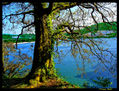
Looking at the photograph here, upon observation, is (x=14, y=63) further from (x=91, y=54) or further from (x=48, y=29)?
(x=91, y=54)

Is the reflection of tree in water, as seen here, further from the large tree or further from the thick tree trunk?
the thick tree trunk

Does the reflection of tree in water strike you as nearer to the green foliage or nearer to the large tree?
the large tree

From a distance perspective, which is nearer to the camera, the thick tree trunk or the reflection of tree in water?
the thick tree trunk

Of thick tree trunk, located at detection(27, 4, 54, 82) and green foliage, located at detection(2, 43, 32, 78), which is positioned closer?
thick tree trunk, located at detection(27, 4, 54, 82)

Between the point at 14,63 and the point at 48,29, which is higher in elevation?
the point at 48,29

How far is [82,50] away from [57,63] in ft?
4.42

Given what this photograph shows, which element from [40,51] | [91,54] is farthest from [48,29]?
[91,54]

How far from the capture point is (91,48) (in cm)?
397

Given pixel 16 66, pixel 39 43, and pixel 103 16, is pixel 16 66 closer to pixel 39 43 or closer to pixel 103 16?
pixel 39 43

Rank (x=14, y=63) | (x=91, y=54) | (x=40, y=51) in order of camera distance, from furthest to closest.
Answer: (x=14, y=63) → (x=91, y=54) → (x=40, y=51)

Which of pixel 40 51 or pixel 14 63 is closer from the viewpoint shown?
pixel 40 51

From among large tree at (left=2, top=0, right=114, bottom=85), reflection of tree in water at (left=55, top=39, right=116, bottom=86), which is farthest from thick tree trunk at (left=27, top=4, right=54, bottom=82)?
reflection of tree in water at (left=55, top=39, right=116, bottom=86)

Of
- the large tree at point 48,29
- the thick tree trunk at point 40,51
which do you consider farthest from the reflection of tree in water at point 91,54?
the thick tree trunk at point 40,51

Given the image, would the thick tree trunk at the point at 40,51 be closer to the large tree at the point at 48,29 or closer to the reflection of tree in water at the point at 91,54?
the large tree at the point at 48,29
